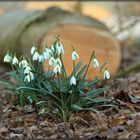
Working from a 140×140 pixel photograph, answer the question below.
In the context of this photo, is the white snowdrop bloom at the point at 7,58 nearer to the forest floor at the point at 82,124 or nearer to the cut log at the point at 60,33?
the forest floor at the point at 82,124

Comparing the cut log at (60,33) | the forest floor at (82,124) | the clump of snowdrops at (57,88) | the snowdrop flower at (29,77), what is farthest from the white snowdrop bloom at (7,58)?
the cut log at (60,33)

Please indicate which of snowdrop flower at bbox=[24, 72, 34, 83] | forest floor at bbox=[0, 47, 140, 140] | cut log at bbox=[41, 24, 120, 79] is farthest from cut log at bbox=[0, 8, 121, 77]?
snowdrop flower at bbox=[24, 72, 34, 83]

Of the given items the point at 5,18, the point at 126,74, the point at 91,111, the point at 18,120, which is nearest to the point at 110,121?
the point at 91,111

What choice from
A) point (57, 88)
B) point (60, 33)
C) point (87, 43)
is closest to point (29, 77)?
point (57, 88)

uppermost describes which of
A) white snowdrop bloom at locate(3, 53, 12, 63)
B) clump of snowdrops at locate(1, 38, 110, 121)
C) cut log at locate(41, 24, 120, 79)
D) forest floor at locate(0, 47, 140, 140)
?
cut log at locate(41, 24, 120, 79)

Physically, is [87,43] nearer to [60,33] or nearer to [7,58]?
[60,33]

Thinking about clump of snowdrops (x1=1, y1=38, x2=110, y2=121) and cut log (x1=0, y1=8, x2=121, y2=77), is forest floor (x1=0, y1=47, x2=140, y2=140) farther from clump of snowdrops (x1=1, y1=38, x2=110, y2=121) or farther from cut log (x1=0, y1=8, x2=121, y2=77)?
cut log (x1=0, y1=8, x2=121, y2=77)
